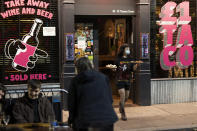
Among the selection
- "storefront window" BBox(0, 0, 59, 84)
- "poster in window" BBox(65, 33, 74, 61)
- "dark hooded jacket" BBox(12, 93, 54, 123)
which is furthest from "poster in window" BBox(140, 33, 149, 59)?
"dark hooded jacket" BBox(12, 93, 54, 123)

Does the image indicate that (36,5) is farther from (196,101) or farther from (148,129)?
(196,101)

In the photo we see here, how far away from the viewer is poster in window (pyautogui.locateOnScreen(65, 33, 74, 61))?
368 inches

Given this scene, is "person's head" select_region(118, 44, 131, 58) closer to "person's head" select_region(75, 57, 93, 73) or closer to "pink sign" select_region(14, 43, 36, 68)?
"pink sign" select_region(14, 43, 36, 68)

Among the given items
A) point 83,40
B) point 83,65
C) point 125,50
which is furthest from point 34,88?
point 83,40

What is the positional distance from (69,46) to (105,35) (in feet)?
7.45

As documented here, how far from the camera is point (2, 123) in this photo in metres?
4.62

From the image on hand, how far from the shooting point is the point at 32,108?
15.9 ft

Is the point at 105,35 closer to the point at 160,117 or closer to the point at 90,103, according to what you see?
the point at 160,117

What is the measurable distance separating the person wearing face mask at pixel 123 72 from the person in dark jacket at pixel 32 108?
3.68 metres

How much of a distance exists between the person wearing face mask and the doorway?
6.32 feet

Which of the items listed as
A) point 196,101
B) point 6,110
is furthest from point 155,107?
point 6,110

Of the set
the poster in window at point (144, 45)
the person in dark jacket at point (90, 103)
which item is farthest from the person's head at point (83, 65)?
the poster in window at point (144, 45)

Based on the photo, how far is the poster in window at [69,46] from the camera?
9359mm

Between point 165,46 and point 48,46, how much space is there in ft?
11.5
